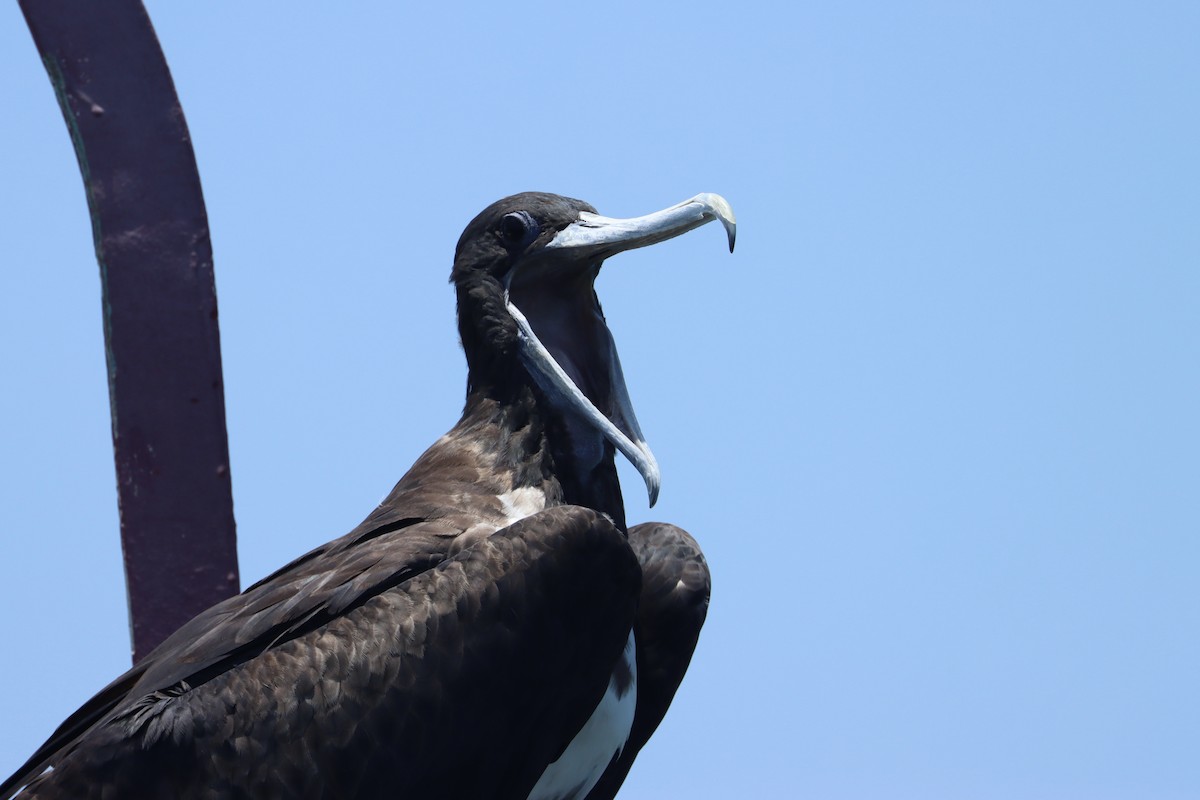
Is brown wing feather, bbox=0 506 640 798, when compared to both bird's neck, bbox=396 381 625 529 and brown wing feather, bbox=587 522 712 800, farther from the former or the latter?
brown wing feather, bbox=587 522 712 800

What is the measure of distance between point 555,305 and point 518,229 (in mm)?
302

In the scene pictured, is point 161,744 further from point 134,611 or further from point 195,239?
point 195,239

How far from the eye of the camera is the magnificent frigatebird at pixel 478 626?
18.1ft

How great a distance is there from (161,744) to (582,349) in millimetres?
2054

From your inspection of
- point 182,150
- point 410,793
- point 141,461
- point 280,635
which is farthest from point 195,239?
point 410,793

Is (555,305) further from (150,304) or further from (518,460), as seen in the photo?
(150,304)

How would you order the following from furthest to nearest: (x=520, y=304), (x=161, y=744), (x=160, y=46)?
(x=160, y=46), (x=520, y=304), (x=161, y=744)

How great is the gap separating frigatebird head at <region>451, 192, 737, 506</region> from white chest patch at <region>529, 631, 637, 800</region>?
0.64 m

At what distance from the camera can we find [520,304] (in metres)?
6.69

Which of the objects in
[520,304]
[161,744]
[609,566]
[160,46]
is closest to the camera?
[161,744]

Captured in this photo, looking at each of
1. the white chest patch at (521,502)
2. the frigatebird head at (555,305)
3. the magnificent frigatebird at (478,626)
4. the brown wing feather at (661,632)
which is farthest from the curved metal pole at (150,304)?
the brown wing feather at (661,632)

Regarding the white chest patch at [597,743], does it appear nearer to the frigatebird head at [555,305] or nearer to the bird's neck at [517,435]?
the bird's neck at [517,435]

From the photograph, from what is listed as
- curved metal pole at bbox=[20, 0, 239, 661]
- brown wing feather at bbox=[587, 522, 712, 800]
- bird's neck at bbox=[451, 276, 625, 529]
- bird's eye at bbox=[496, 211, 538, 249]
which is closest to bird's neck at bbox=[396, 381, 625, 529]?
bird's neck at bbox=[451, 276, 625, 529]

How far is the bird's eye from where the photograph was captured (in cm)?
660
